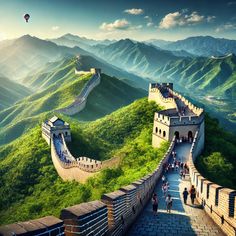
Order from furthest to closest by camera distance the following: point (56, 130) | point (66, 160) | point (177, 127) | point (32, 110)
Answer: point (32, 110)
point (56, 130)
point (66, 160)
point (177, 127)

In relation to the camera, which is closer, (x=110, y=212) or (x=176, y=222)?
(x=110, y=212)

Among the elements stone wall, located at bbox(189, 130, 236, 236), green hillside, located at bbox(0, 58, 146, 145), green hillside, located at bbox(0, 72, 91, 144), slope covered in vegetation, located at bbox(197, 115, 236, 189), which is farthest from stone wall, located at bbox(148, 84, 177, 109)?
stone wall, located at bbox(189, 130, 236, 236)

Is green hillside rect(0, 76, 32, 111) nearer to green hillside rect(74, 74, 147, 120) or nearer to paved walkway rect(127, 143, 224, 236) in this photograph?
green hillside rect(74, 74, 147, 120)

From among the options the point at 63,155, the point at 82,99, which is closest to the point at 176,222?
the point at 63,155

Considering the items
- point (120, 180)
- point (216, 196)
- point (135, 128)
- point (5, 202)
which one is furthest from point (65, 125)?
point (216, 196)

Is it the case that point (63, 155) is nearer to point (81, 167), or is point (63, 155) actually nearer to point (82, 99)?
point (81, 167)

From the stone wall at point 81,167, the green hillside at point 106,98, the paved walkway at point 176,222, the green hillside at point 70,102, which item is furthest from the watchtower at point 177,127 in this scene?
the green hillside at point 70,102

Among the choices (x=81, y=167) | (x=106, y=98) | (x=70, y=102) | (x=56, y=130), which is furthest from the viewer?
(x=106, y=98)
